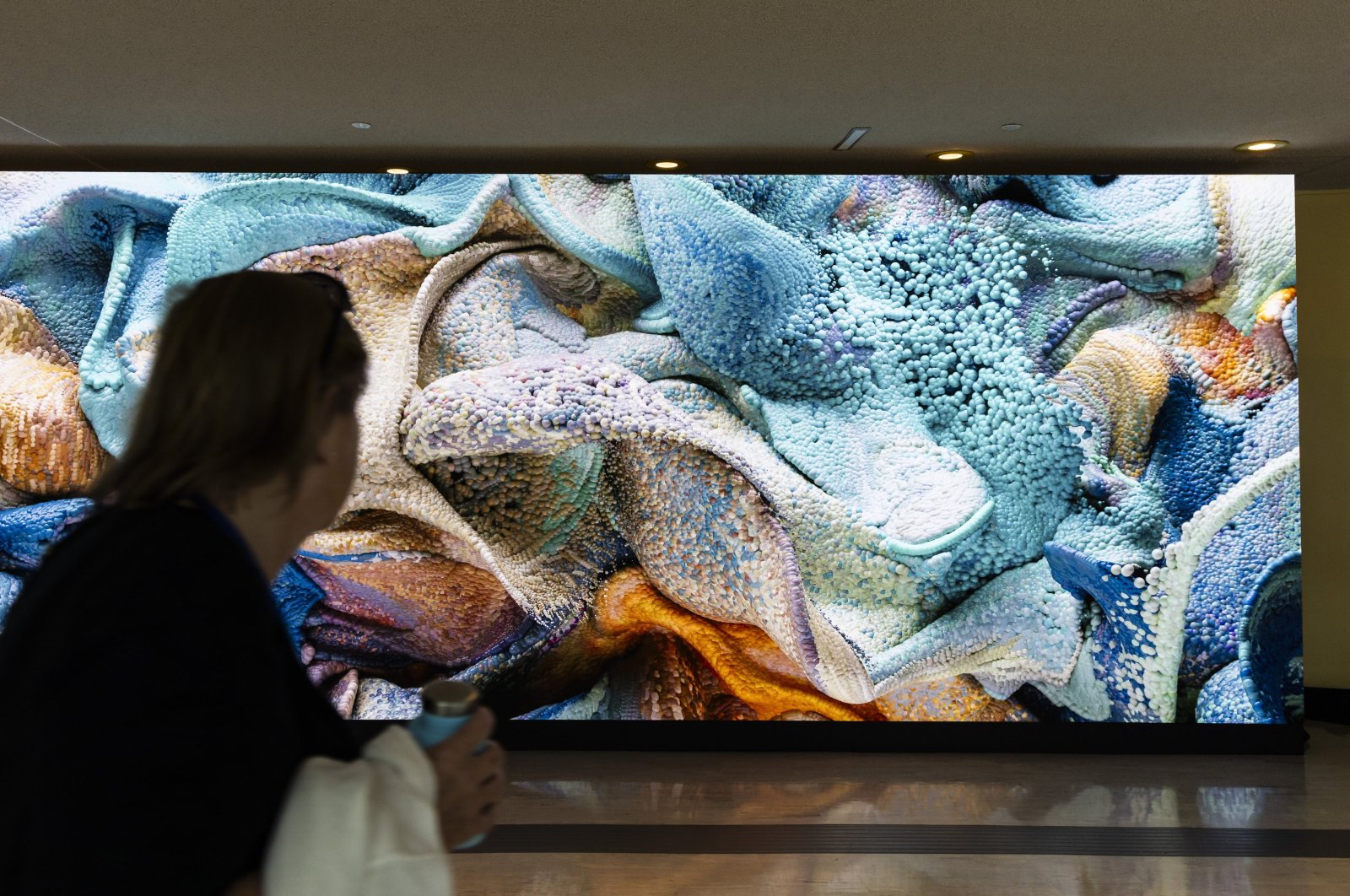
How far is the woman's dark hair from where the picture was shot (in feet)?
2.24

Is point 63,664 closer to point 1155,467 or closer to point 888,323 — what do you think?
point 888,323

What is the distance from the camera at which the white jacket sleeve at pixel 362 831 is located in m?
0.66

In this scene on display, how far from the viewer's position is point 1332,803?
3688 millimetres

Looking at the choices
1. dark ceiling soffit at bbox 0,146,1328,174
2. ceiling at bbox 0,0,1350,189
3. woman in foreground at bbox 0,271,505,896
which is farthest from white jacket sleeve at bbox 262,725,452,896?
dark ceiling soffit at bbox 0,146,1328,174

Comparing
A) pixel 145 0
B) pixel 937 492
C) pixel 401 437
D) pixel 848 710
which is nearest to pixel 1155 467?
pixel 937 492

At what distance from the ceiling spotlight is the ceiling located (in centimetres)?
5

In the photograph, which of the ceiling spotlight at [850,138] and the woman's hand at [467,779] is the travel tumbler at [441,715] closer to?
the woman's hand at [467,779]

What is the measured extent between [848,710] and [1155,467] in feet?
4.98

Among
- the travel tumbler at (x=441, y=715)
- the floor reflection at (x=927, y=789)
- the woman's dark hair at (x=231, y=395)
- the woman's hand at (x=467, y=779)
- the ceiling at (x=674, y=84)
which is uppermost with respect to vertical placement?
the ceiling at (x=674, y=84)

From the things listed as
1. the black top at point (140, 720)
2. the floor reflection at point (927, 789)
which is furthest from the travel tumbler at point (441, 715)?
the floor reflection at point (927, 789)

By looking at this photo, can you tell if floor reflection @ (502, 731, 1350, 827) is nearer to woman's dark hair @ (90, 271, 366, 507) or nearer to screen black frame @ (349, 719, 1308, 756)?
screen black frame @ (349, 719, 1308, 756)

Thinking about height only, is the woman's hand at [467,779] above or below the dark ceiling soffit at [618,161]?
below

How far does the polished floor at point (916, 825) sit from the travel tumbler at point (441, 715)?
2373 millimetres

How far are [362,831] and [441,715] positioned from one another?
0.37 ft
